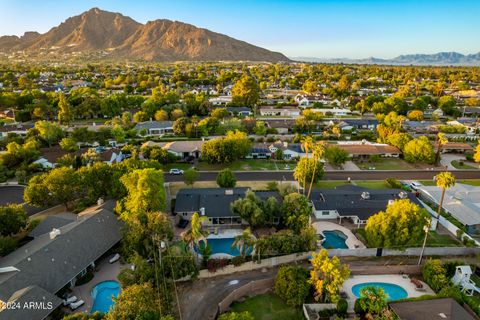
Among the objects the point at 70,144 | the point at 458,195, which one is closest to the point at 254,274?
the point at 458,195

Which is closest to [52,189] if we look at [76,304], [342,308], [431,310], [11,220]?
[11,220]

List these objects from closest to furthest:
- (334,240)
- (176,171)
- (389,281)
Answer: (389,281) < (334,240) < (176,171)

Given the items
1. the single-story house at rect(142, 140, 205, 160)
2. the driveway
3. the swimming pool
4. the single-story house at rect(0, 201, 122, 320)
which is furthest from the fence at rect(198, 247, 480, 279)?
the single-story house at rect(142, 140, 205, 160)

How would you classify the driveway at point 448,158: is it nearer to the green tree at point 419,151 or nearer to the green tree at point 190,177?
the green tree at point 419,151

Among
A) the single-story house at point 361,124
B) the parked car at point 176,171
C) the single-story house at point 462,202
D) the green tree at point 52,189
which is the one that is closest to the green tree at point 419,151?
the single-story house at point 462,202

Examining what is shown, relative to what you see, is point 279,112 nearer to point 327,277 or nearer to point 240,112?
point 240,112

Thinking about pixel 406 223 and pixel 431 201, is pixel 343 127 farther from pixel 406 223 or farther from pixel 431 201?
pixel 406 223
